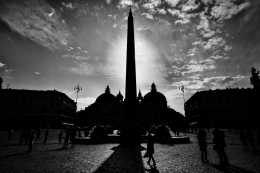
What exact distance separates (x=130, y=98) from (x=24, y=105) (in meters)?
53.7

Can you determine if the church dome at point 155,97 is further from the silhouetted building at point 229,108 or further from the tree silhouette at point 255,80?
Answer: the tree silhouette at point 255,80

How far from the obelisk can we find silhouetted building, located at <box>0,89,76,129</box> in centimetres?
4450

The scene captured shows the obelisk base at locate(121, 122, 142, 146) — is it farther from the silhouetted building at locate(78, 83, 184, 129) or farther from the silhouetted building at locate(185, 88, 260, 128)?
the silhouetted building at locate(78, 83, 184, 129)

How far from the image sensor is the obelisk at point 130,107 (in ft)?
45.0

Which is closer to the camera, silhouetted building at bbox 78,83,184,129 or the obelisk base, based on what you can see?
the obelisk base

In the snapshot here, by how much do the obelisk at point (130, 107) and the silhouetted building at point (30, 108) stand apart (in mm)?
44500

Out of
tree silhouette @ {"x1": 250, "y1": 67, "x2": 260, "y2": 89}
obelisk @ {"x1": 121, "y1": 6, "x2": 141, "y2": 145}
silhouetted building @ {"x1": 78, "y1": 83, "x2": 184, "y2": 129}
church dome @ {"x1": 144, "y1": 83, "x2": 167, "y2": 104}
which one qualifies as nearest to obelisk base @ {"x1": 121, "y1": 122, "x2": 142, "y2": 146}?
obelisk @ {"x1": 121, "y1": 6, "x2": 141, "y2": 145}

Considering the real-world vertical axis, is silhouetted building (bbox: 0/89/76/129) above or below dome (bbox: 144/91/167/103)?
below

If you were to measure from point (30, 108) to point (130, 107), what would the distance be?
5220 cm

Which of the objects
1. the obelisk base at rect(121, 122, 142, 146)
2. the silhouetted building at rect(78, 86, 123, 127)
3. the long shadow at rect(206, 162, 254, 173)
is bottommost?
the long shadow at rect(206, 162, 254, 173)

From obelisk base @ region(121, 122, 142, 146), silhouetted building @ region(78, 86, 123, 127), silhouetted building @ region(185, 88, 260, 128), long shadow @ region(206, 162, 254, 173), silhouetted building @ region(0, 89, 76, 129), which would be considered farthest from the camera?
silhouetted building @ region(78, 86, 123, 127)

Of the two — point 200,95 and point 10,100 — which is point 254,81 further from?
point 10,100

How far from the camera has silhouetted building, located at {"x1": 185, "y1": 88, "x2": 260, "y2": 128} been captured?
Answer: 46844mm

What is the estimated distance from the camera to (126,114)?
14.5 metres
